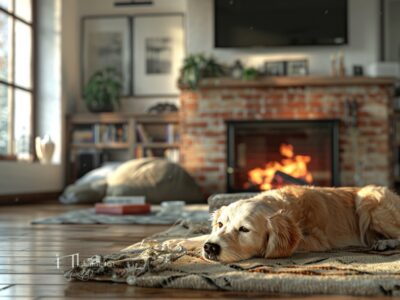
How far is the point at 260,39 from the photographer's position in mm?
6660

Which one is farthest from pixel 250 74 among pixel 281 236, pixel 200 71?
pixel 281 236

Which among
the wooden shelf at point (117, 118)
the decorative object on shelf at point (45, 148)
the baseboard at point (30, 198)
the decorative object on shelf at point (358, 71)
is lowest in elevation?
the baseboard at point (30, 198)

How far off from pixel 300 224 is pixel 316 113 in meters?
4.35

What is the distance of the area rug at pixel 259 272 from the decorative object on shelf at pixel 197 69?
174 inches

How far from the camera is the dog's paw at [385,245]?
2273 mm

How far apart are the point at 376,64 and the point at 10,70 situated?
3612 millimetres

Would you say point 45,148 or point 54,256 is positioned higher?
point 45,148

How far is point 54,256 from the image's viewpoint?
235 centimetres

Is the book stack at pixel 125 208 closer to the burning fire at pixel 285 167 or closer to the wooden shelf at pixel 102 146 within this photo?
the burning fire at pixel 285 167

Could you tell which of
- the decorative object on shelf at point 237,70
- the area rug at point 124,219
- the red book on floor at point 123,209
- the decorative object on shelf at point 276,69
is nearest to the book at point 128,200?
the red book on floor at point 123,209

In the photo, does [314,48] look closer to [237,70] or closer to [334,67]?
[334,67]

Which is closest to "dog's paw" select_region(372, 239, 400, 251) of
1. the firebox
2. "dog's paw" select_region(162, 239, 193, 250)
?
"dog's paw" select_region(162, 239, 193, 250)

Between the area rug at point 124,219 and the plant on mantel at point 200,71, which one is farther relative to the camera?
the plant on mantel at point 200,71

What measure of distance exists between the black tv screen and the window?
200 centimetres
